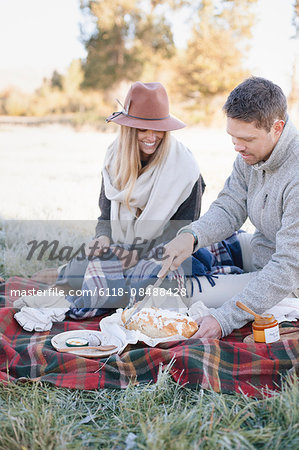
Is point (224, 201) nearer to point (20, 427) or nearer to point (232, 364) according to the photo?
point (232, 364)

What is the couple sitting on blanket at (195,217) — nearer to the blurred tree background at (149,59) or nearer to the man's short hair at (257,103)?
the man's short hair at (257,103)

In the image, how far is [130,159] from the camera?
3141 millimetres

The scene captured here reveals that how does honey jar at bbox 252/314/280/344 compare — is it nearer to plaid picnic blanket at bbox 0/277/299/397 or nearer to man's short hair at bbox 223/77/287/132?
plaid picnic blanket at bbox 0/277/299/397

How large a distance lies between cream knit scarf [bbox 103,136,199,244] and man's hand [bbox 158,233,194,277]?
0.58m

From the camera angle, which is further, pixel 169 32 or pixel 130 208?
pixel 169 32

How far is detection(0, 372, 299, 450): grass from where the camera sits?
1.65 m

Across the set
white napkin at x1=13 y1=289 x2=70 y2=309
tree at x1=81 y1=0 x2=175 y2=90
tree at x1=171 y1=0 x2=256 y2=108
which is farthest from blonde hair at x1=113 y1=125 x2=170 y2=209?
tree at x1=81 y1=0 x2=175 y2=90

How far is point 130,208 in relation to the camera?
3.29 metres

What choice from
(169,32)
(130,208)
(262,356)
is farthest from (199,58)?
(262,356)

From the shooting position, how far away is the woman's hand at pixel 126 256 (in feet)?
10.4

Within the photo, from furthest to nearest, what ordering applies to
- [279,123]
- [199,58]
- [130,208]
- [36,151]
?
[199,58]
[36,151]
[130,208]
[279,123]

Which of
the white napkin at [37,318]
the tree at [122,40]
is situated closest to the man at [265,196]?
the white napkin at [37,318]

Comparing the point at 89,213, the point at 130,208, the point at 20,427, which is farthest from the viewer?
the point at 89,213

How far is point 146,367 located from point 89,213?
429cm
